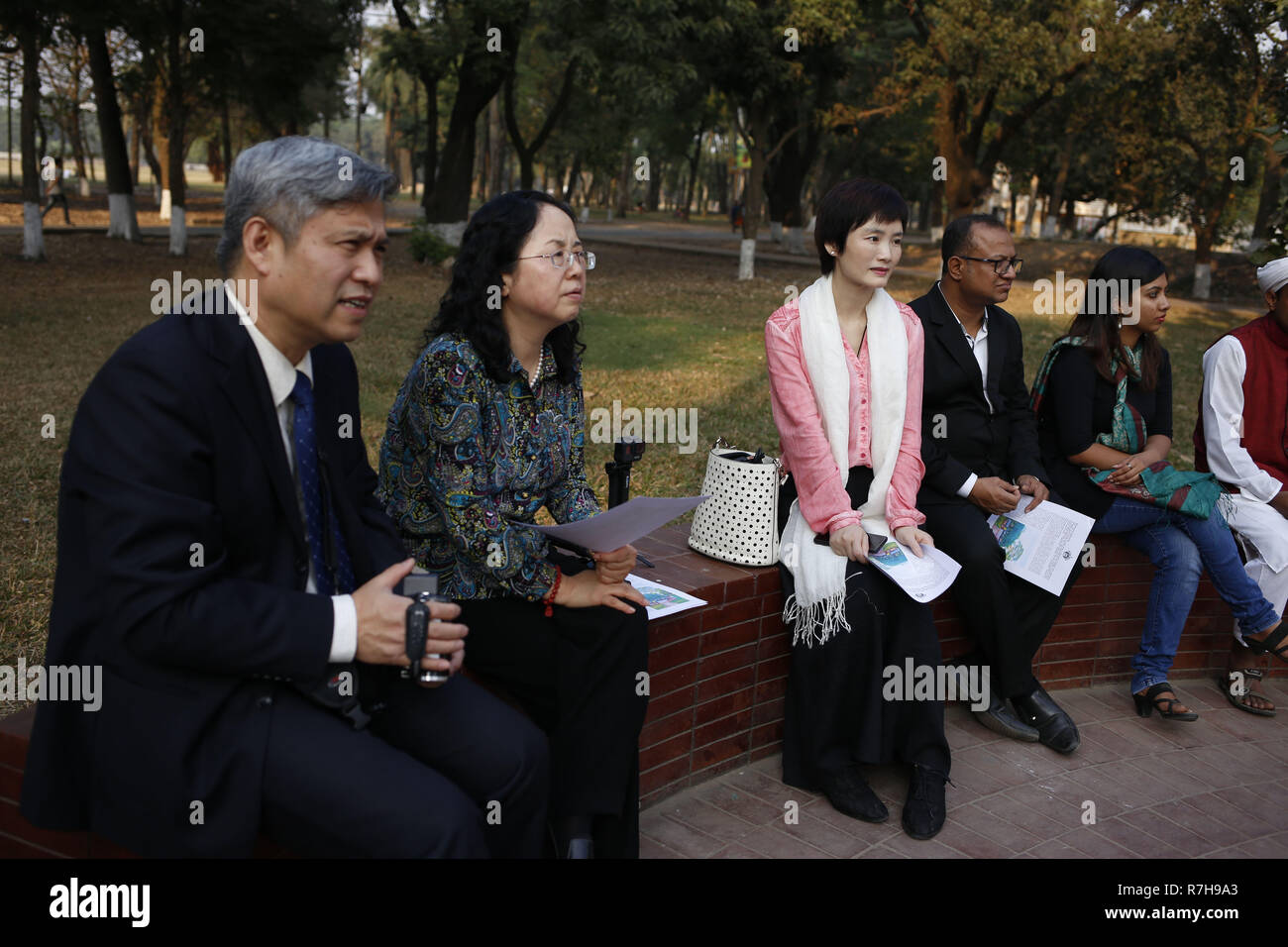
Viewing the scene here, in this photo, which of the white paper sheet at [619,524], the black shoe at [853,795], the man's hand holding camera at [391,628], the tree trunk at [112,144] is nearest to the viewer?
the man's hand holding camera at [391,628]

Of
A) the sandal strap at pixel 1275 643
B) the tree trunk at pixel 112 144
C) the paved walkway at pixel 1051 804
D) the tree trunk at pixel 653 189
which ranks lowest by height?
the paved walkway at pixel 1051 804

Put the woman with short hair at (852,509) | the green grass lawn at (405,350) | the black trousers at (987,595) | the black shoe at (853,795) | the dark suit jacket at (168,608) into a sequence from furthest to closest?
the green grass lawn at (405,350) → the black trousers at (987,595) → the woman with short hair at (852,509) → the black shoe at (853,795) → the dark suit jacket at (168,608)

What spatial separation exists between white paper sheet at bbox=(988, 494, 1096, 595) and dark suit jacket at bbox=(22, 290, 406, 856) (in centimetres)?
279

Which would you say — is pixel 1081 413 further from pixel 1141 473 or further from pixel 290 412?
pixel 290 412

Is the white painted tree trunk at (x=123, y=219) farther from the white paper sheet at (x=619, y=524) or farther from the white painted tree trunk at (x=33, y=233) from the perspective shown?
the white paper sheet at (x=619, y=524)

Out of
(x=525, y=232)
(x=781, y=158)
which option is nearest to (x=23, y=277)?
(x=525, y=232)

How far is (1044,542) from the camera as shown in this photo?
4.04 meters

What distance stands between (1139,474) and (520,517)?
2642mm

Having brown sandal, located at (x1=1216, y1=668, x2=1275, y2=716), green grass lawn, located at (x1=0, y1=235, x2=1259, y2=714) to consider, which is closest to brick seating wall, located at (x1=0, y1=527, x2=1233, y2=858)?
brown sandal, located at (x1=1216, y1=668, x2=1275, y2=716)

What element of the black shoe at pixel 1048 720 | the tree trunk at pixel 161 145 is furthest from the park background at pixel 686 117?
→ the black shoe at pixel 1048 720

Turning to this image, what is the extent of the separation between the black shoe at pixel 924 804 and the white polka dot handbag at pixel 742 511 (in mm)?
834

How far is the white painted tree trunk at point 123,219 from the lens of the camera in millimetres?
21094

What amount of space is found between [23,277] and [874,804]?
1544cm
